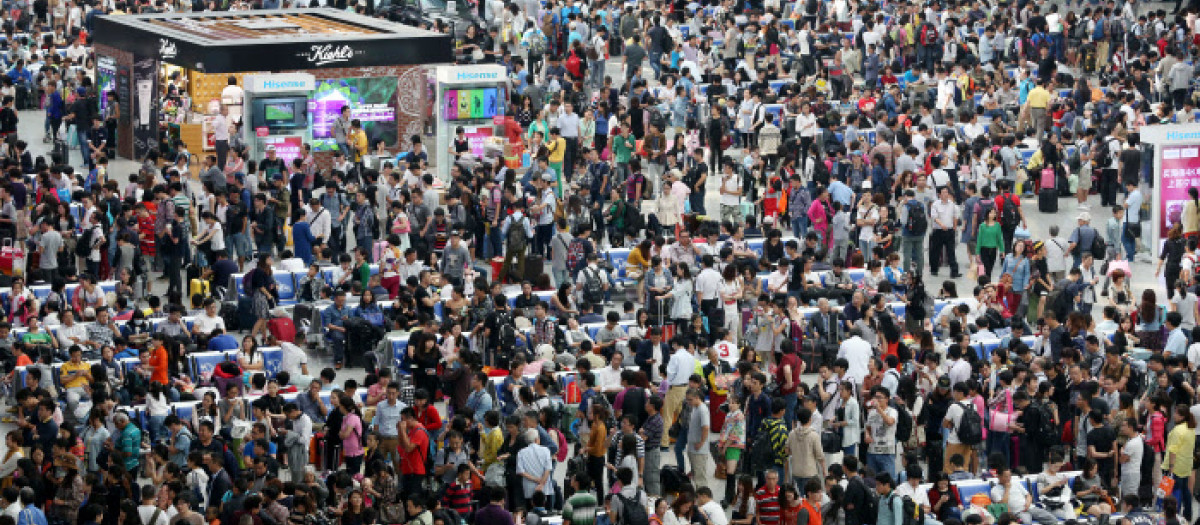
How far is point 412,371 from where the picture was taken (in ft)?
80.9

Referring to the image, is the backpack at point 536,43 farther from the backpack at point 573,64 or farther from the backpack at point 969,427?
the backpack at point 969,427

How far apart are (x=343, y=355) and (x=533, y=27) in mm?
17354

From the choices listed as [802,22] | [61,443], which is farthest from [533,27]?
[61,443]

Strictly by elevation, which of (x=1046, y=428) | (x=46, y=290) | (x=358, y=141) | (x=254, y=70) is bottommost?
(x=1046, y=428)

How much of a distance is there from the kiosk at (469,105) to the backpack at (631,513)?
51.5 feet

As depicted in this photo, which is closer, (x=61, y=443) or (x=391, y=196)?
(x=61, y=443)

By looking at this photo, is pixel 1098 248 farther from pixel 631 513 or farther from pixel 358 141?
pixel 358 141

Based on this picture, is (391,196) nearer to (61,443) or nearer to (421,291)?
(421,291)

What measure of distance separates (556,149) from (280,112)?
4.32 m

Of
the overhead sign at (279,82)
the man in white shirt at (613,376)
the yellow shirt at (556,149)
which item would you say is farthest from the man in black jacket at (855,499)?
the overhead sign at (279,82)

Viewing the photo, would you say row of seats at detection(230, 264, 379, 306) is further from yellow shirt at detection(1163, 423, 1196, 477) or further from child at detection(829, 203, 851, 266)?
yellow shirt at detection(1163, 423, 1196, 477)

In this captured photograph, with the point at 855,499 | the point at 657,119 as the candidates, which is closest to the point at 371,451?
the point at 855,499

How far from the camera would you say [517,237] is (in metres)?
29.8

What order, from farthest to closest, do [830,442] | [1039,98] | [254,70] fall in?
[1039,98], [254,70], [830,442]
